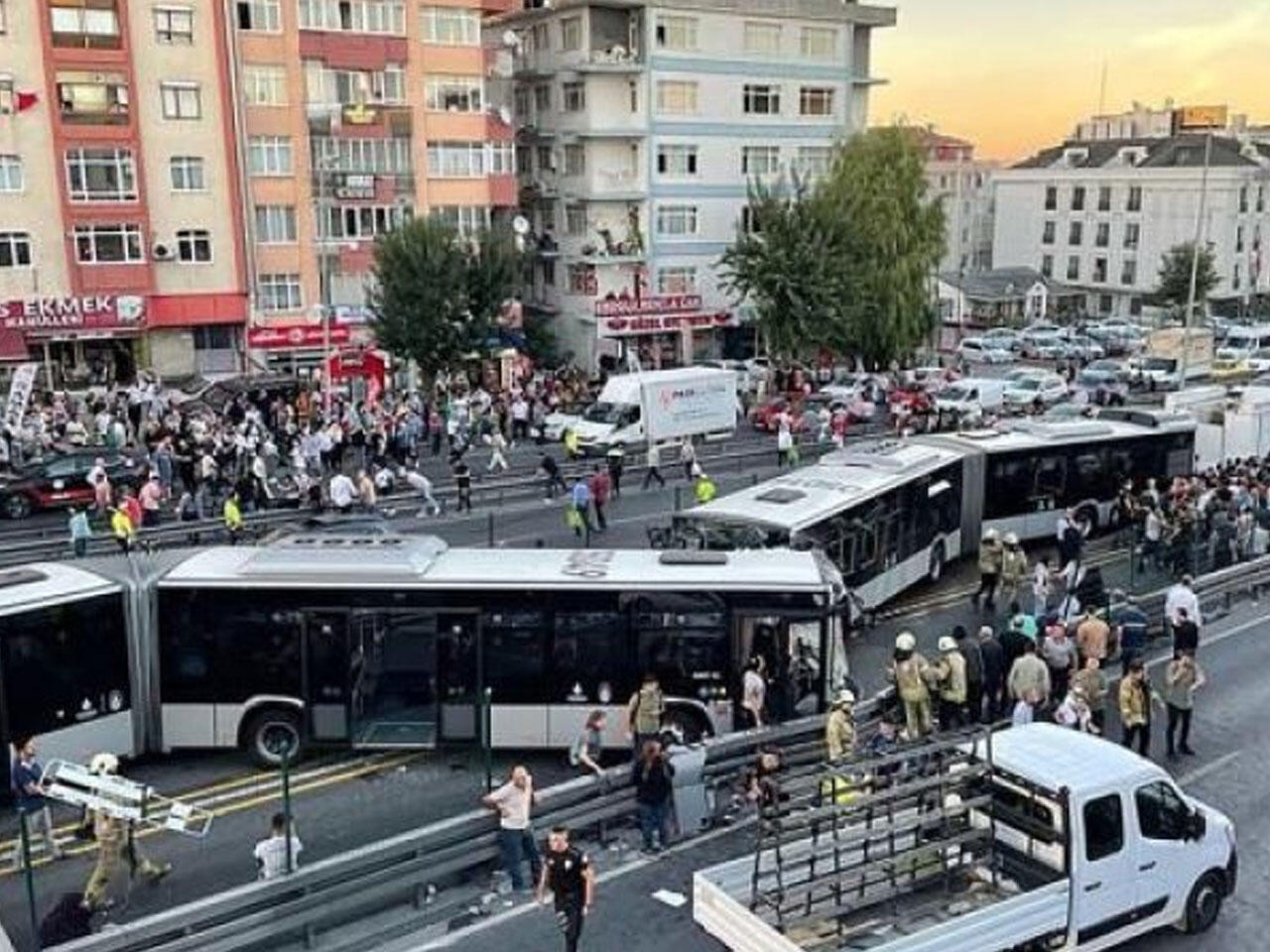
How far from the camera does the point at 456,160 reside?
5481 centimetres

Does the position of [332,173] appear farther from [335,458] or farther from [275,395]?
[335,458]

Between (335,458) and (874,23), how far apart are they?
4392 cm

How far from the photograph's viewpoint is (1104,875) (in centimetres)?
1210

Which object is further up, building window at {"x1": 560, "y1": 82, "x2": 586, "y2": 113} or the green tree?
building window at {"x1": 560, "y1": 82, "x2": 586, "y2": 113}

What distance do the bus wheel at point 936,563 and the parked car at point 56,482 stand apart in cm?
1905

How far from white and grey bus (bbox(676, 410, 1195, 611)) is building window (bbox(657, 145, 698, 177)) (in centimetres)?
3232

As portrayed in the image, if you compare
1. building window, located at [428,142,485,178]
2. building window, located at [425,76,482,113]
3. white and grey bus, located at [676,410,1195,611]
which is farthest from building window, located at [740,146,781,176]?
white and grey bus, located at [676,410,1195,611]

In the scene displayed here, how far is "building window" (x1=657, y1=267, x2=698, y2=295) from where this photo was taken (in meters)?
61.2

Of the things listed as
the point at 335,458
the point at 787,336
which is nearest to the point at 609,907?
the point at 335,458

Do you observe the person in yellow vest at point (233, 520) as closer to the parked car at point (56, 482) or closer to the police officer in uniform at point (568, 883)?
the parked car at point (56, 482)

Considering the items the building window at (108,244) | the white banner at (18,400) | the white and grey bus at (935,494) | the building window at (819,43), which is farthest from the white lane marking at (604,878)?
the building window at (819,43)

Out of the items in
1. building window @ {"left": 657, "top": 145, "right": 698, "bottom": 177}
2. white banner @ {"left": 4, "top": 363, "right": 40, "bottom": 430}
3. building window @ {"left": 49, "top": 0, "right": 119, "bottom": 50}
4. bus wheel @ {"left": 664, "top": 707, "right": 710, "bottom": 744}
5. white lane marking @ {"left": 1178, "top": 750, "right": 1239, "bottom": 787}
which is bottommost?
white lane marking @ {"left": 1178, "top": 750, "right": 1239, "bottom": 787}

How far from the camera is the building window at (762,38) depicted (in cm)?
6122

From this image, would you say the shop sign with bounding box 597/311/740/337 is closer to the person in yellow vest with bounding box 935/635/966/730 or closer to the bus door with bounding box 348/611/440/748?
the bus door with bounding box 348/611/440/748
